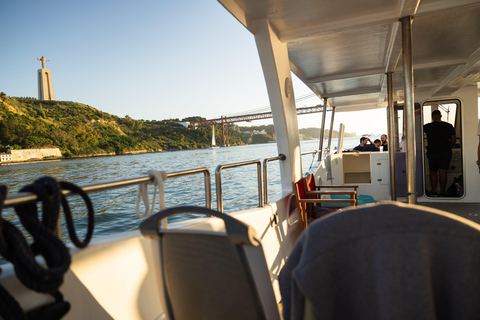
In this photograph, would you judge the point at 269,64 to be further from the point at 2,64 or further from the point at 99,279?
the point at 2,64

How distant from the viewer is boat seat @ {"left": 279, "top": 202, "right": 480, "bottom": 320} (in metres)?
0.58

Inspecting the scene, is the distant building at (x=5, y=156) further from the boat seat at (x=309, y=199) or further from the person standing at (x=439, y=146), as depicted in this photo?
the person standing at (x=439, y=146)

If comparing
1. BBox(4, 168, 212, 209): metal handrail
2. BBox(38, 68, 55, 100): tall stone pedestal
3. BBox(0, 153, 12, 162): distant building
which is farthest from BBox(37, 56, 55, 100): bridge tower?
BBox(4, 168, 212, 209): metal handrail

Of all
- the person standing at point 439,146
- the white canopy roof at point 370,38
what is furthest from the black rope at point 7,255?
the person standing at point 439,146

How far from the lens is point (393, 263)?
0.58 metres

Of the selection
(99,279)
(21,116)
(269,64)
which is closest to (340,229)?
(99,279)

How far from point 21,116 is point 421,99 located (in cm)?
2555

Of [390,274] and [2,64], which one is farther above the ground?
[2,64]

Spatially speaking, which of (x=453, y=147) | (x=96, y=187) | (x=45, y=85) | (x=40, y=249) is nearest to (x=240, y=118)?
(x=453, y=147)

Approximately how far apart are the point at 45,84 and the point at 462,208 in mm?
43862

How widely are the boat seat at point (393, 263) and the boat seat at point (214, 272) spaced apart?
118 millimetres

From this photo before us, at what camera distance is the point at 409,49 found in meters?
2.98

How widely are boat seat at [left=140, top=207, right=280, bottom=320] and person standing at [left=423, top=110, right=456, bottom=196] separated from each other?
231 inches

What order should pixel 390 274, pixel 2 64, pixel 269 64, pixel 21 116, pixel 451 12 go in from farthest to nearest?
pixel 2 64 < pixel 21 116 < pixel 269 64 < pixel 451 12 < pixel 390 274
